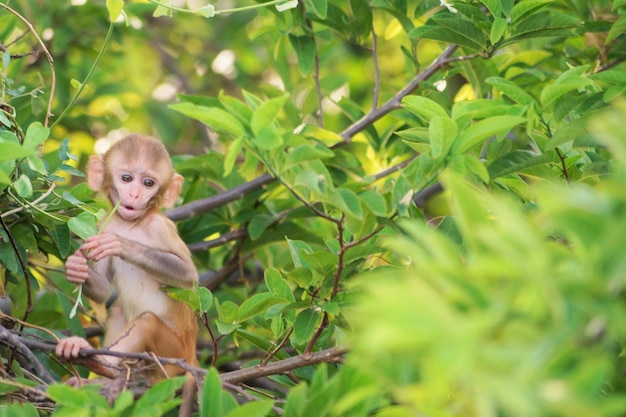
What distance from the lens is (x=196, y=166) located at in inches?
195

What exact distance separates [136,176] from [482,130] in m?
2.13

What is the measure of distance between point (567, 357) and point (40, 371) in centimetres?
216

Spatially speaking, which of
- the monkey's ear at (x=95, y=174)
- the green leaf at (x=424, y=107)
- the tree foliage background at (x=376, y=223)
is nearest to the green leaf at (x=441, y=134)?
the tree foliage background at (x=376, y=223)

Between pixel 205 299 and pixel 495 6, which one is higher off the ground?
pixel 495 6

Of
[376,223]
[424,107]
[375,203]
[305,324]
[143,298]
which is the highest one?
[424,107]

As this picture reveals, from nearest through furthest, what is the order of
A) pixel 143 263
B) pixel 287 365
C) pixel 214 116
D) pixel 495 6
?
pixel 214 116
pixel 287 365
pixel 495 6
pixel 143 263

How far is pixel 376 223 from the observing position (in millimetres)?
3012

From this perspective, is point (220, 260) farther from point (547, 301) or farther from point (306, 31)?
point (547, 301)

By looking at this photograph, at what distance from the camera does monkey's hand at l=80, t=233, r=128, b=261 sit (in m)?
3.73

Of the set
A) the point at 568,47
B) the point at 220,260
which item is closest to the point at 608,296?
the point at 568,47

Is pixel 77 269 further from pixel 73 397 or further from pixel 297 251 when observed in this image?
pixel 73 397

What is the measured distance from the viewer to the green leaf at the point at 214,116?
2486mm

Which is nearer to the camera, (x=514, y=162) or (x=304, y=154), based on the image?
(x=304, y=154)

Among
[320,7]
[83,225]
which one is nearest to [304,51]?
[320,7]
